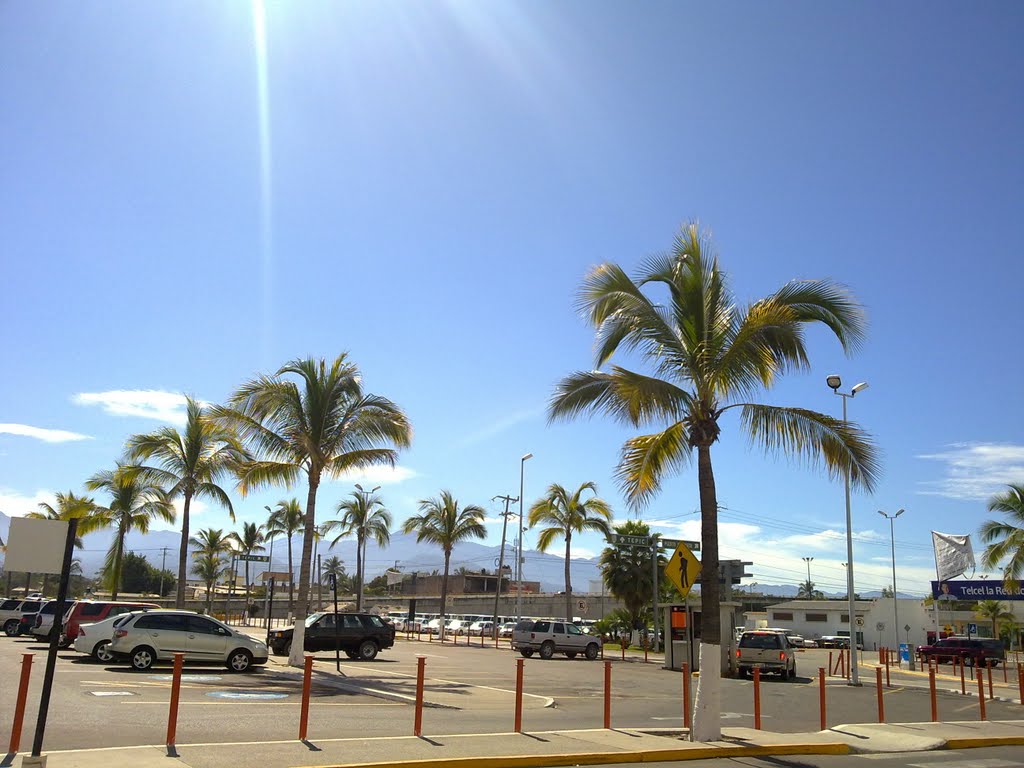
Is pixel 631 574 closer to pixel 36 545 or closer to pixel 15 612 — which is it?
pixel 15 612

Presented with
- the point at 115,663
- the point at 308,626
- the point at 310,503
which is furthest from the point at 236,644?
Answer: the point at 308,626

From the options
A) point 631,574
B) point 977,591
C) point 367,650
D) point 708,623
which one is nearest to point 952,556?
point 631,574

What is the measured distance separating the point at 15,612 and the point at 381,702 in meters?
29.6

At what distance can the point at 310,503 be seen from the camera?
85.3 ft

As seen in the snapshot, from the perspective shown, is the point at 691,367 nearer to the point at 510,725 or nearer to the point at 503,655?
the point at 510,725

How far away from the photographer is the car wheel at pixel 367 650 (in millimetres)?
29625

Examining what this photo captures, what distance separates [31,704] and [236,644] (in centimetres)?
817

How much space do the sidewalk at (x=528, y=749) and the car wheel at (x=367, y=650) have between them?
57.1 ft

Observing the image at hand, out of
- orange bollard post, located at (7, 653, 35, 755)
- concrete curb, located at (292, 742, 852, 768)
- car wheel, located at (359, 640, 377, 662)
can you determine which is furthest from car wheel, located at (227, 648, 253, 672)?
concrete curb, located at (292, 742, 852, 768)

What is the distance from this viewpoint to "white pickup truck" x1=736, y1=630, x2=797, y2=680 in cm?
2981

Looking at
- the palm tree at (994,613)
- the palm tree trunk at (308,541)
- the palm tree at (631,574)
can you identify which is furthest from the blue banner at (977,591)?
the palm tree trunk at (308,541)

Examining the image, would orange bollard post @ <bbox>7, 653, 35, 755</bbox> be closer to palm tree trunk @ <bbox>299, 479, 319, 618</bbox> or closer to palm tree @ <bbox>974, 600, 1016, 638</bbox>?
palm tree trunk @ <bbox>299, 479, 319, 618</bbox>

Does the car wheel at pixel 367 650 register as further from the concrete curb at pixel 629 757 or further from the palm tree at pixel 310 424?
the concrete curb at pixel 629 757

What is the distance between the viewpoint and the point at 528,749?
11117 mm
